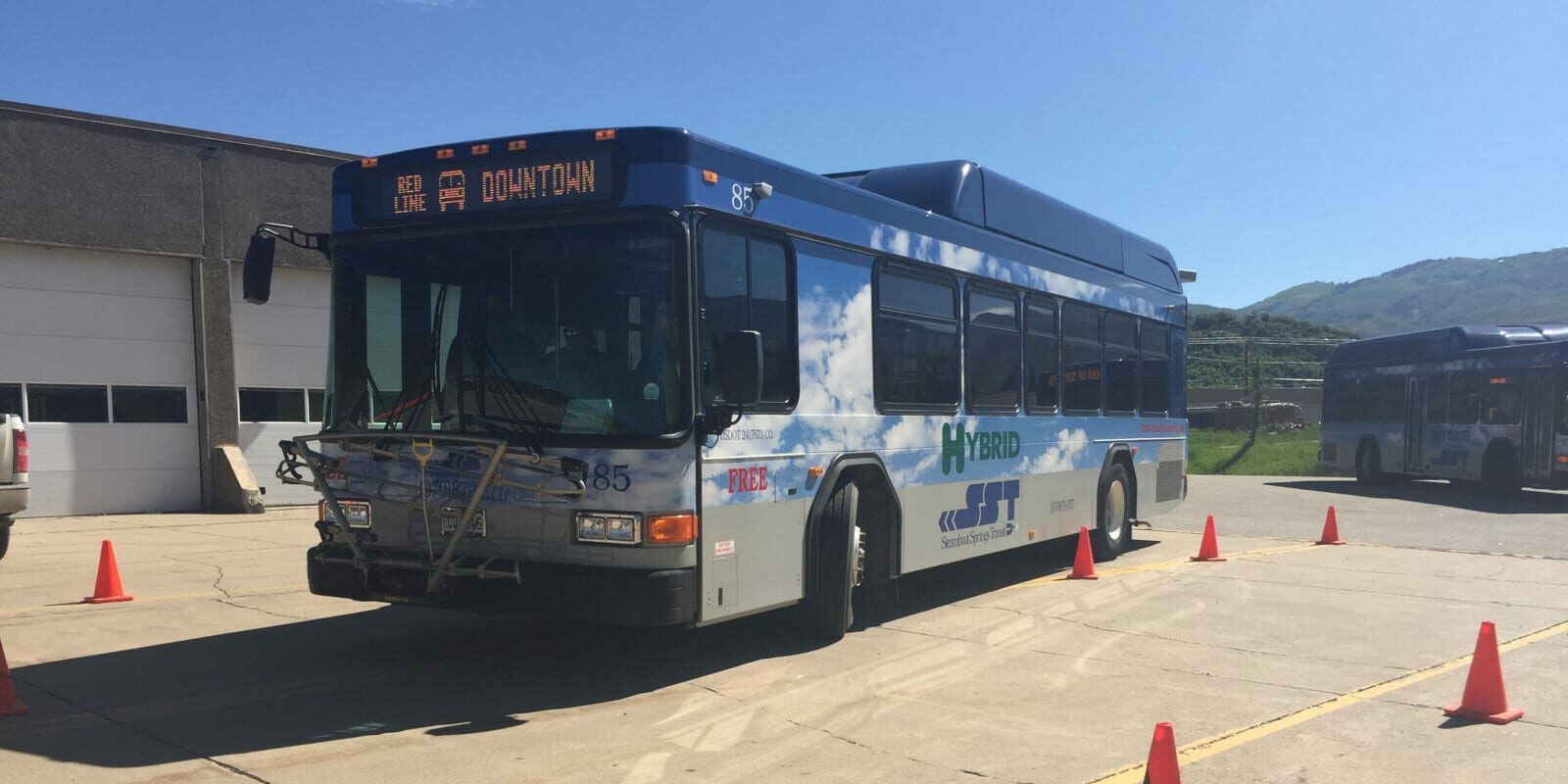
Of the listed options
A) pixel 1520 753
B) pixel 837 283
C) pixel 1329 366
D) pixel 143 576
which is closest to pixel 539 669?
pixel 837 283

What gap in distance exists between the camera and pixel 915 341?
9.03m

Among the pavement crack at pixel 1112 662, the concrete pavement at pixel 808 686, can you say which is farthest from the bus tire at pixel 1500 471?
the pavement crack at pixel 1112 662

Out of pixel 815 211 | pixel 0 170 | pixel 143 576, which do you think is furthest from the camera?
pixel 0 170

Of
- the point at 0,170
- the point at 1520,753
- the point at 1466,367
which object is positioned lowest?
the point at 1520,753

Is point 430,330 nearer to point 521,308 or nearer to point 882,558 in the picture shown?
point 521,308

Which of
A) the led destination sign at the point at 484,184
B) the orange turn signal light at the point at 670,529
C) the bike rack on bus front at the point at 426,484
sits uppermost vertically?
the led destination sign at the point at 484,184

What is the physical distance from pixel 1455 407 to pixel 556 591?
22.3 m

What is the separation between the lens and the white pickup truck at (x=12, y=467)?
450 inches

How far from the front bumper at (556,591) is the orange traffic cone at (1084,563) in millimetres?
6133

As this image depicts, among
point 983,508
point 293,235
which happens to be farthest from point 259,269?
point 983,508

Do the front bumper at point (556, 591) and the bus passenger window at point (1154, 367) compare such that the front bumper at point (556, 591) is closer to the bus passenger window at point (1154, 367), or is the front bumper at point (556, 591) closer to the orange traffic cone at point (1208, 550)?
the orange traffic cone at point (1208, 550)

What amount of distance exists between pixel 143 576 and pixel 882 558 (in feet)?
25.4

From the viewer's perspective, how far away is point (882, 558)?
28.2 ft

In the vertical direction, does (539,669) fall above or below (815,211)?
below
